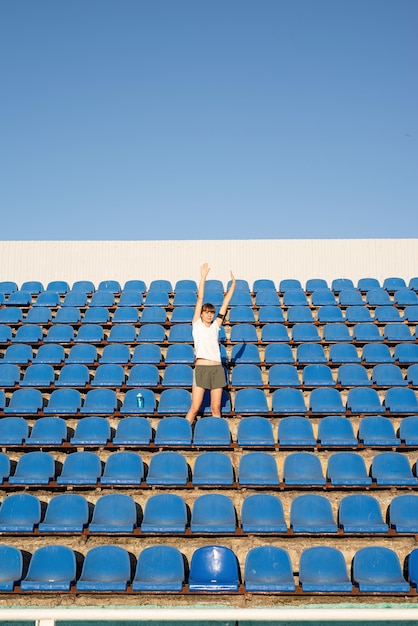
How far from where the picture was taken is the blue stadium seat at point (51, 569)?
15.3 ft

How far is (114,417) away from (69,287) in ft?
15.2

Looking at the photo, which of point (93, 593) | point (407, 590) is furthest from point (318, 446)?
point (93, 593)

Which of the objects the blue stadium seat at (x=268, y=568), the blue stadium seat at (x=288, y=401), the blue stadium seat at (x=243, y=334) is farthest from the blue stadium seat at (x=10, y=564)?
the blue stadium seat at (x=243, y=334)

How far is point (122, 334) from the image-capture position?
8258mm

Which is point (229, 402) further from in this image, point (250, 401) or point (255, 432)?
point (255, 432)

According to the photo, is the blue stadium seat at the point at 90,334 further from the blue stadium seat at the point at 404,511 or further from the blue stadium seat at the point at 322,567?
the blue stadium seat at the point at 404,511

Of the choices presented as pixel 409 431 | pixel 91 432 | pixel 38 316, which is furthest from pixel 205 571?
pixel 38 316

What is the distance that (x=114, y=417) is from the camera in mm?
6723

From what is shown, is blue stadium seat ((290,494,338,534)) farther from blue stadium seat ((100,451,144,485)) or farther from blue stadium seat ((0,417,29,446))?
blue stadium seat ((0,417,29,446))

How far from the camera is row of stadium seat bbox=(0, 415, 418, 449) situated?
6172mm

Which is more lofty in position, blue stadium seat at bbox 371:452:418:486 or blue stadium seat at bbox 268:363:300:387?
blue stadium seat at bbox 268:363:300:387

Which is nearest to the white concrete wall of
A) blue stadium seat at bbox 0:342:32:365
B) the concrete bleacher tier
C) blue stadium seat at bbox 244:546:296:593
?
the concrete bleacher tier

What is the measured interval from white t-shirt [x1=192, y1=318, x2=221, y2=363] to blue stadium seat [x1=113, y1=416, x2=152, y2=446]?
96 centimetres

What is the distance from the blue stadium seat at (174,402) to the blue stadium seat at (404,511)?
7.93ft
